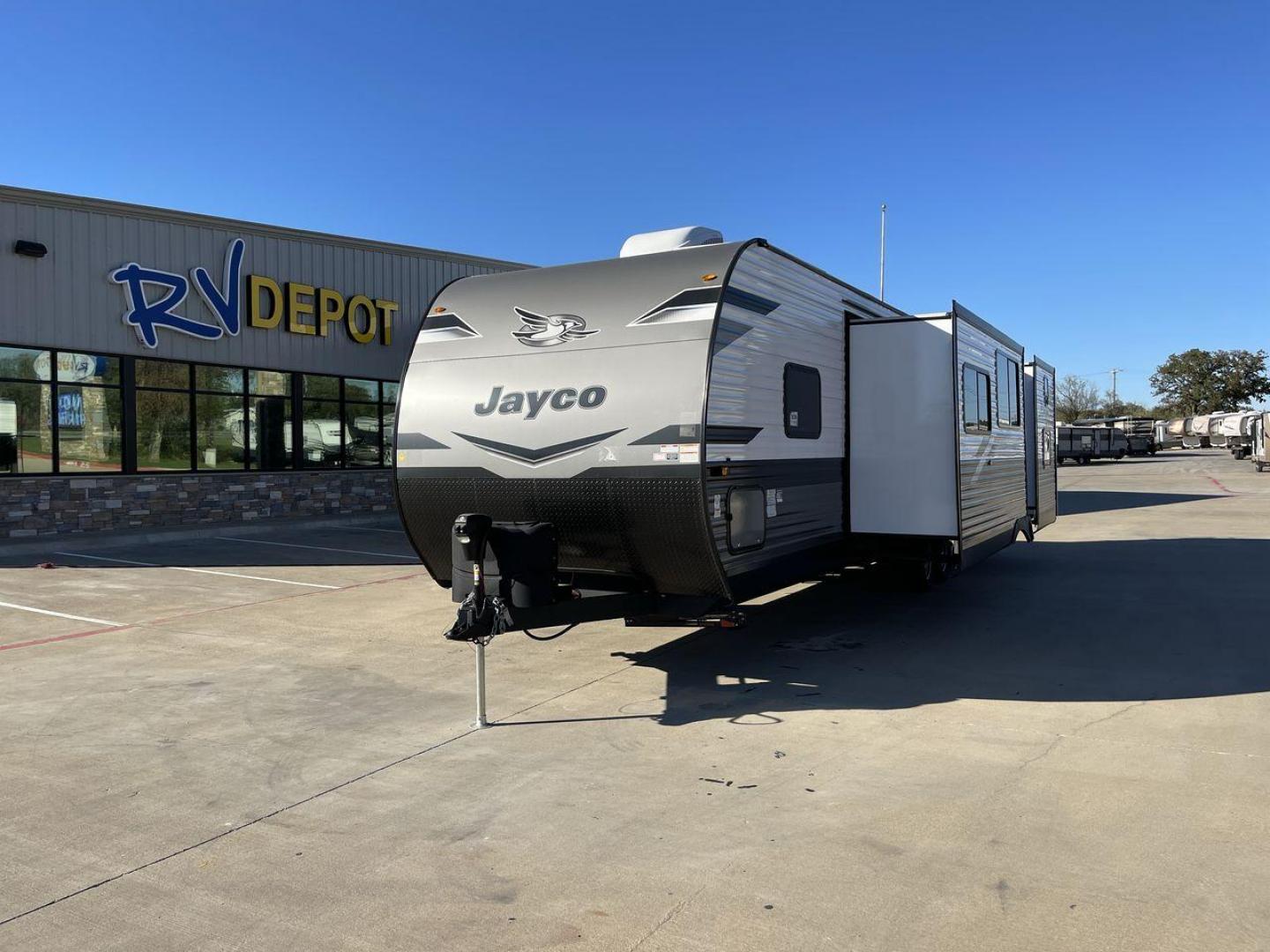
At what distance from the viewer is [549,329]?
6.92 meters

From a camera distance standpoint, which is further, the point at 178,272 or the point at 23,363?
the point at 178,272

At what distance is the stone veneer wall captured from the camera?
51.2 ft

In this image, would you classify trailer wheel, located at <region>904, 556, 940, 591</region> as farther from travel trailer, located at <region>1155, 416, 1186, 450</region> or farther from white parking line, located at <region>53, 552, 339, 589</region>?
travel trailer, located at <region>1155, 416, 1186, 450</region>

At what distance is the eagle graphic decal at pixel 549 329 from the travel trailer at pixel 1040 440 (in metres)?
7.26

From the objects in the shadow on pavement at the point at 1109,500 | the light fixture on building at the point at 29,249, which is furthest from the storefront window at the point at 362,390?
the shadow on pavement at the point at 1109,500

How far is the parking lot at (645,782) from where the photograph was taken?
362 centimetres

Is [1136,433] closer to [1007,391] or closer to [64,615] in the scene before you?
[1007,391]

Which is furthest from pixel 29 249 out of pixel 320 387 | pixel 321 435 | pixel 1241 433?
pixel 1241 433

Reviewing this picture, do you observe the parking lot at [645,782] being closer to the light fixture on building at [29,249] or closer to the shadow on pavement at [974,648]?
the shadow on pavement at [974,648]

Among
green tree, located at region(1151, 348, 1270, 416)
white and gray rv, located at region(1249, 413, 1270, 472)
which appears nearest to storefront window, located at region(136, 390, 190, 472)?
white and gray rv, located at region(1249, 413, 1270, 472)

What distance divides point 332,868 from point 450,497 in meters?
3.42

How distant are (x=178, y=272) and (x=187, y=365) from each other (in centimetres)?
164

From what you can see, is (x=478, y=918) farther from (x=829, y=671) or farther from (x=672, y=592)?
(x=829, y=671)

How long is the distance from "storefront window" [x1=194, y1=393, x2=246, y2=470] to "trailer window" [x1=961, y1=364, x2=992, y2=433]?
14.1 metres
